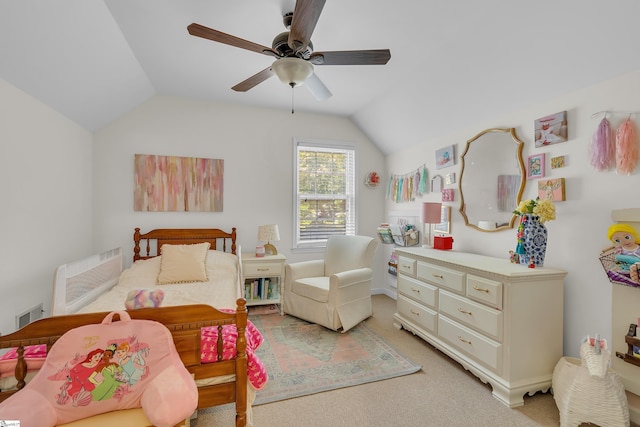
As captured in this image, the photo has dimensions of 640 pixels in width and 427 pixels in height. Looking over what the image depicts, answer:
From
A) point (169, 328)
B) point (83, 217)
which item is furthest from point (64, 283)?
point (83, 217)

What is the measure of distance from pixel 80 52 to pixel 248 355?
2.50 metres

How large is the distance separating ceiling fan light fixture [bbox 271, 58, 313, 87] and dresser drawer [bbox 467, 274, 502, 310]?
1.91m

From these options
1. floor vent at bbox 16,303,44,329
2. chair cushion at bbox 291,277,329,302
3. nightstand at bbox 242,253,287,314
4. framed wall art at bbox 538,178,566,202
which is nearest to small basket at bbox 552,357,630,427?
framed wall art at bbox 538,178,566,202

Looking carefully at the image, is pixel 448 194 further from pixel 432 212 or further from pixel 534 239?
pixel 534 239

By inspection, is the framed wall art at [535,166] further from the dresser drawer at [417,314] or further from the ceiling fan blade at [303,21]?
the ceiling fan blade at [303,21]

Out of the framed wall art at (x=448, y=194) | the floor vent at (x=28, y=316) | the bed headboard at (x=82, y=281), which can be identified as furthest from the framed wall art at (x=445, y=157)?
the floor vent at (x=28, y=316)

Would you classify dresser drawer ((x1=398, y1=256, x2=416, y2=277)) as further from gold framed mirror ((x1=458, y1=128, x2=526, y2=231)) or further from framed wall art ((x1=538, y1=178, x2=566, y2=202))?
framed wall art ((x1=538, y1=178, x2=566, y2=202))

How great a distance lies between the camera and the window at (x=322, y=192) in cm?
432

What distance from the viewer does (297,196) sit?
428 cm

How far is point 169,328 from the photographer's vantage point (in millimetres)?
1505

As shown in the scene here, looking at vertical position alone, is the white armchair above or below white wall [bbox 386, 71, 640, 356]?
below

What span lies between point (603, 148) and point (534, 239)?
0.71 m

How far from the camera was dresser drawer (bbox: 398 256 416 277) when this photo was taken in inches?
118

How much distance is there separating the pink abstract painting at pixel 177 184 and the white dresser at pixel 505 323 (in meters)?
2.91
